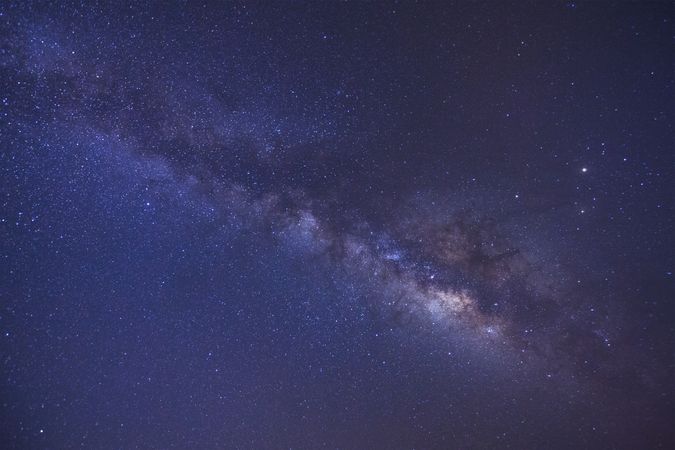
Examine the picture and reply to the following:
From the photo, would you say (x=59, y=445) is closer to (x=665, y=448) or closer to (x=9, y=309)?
(x=9, y=309)

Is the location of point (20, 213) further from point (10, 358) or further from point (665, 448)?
point (665, 448)

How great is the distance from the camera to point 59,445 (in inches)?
250

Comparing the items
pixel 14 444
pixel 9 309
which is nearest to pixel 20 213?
pixel 9 309

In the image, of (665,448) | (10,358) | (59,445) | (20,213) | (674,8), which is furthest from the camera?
(665,448)

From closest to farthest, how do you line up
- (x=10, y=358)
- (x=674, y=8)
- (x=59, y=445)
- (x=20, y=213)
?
(x=674, y=8), (x=20, y=213), (x=10, y=358), (x=59, y=445)

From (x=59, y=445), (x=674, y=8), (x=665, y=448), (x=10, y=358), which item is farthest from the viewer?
(x=665, y=448)

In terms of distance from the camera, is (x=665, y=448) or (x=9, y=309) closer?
(x=9, y=309)

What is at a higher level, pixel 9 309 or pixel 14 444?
pixel 9 309

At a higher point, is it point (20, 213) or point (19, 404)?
point (20, 213)

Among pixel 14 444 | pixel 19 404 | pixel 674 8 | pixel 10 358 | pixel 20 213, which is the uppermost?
pixel 674 8

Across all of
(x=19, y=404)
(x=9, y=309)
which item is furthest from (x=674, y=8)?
(x=19, y=404)

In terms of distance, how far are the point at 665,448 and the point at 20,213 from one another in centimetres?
1563

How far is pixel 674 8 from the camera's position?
4.79 m

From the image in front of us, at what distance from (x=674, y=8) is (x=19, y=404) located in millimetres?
12491
